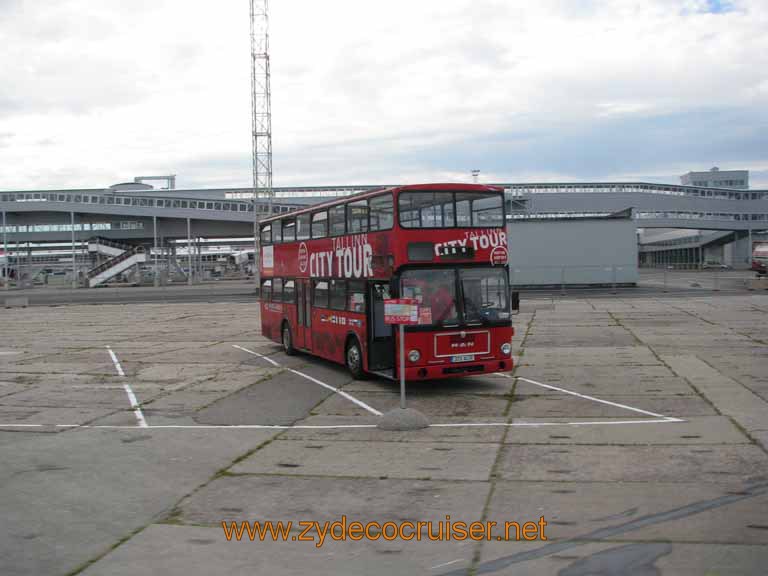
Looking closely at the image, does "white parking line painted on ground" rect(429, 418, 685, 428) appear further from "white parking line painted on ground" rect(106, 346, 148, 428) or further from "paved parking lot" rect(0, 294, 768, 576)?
"white parking line painted on ground" rect(106, 346, 148, 428)

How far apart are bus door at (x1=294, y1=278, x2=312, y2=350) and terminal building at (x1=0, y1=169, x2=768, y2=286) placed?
3309 cm

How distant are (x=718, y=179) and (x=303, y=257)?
140 meters

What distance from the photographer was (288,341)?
66.9 feet

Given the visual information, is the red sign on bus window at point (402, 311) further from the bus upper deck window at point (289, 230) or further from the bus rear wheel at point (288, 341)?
the bus rear wheel at point (288, 341)

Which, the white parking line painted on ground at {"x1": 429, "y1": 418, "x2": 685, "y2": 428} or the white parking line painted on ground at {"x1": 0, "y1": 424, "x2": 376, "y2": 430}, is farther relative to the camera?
the white parking line painted on ground at {"x1": 0, "y1": 424, "x2": 376, "y2": 430}

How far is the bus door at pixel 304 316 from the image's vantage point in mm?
18641

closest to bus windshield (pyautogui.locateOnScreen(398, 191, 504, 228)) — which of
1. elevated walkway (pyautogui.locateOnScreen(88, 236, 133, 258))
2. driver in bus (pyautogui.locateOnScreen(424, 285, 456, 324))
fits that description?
driver in bus (pyautogui.locateOnScreen(424, 285, 456, 324))

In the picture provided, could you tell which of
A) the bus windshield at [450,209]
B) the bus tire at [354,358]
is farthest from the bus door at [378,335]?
the bus windshield at [450,209]

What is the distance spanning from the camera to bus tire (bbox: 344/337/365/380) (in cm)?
1547

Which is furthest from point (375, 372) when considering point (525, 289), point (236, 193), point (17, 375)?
point (236, 193)

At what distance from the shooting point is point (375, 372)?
14.8m

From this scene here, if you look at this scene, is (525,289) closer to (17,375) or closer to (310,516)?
(17,375)

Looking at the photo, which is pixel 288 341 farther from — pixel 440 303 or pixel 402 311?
pixel 402 311

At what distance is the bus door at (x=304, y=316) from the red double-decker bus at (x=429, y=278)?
2588 mm
